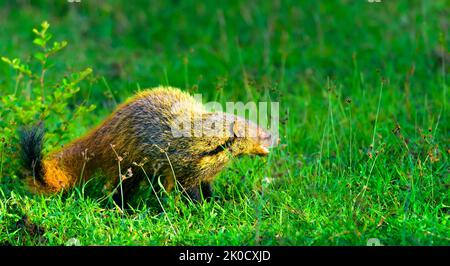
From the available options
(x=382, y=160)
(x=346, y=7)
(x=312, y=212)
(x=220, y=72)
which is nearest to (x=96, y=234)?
(x=312, y=212)

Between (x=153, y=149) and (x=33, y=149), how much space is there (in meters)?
0.72

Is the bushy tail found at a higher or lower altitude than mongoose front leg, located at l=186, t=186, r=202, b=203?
higher

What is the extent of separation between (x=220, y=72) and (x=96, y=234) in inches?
124

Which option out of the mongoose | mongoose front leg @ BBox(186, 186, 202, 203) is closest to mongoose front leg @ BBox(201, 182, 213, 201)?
the mongoose

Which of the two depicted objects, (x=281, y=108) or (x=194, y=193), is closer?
(x=194, y=193)

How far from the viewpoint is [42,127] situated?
4512mm

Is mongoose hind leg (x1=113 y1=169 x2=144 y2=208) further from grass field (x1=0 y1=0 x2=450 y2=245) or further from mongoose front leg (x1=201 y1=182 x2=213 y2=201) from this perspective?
mongoose front leg (x1=201 y1=182 x2=213 y2=201)

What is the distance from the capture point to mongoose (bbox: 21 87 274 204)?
4523 mm

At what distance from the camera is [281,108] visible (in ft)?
19.1

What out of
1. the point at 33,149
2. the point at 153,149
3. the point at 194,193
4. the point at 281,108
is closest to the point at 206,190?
the point at 194,193

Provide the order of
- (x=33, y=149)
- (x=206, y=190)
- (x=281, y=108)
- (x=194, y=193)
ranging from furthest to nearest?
(x=281, y=108)
(x=206, y=190)
(x=194, y=193)
(x=33, y=149)

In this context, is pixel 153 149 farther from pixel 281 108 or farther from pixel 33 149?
→ pixel 281 108
